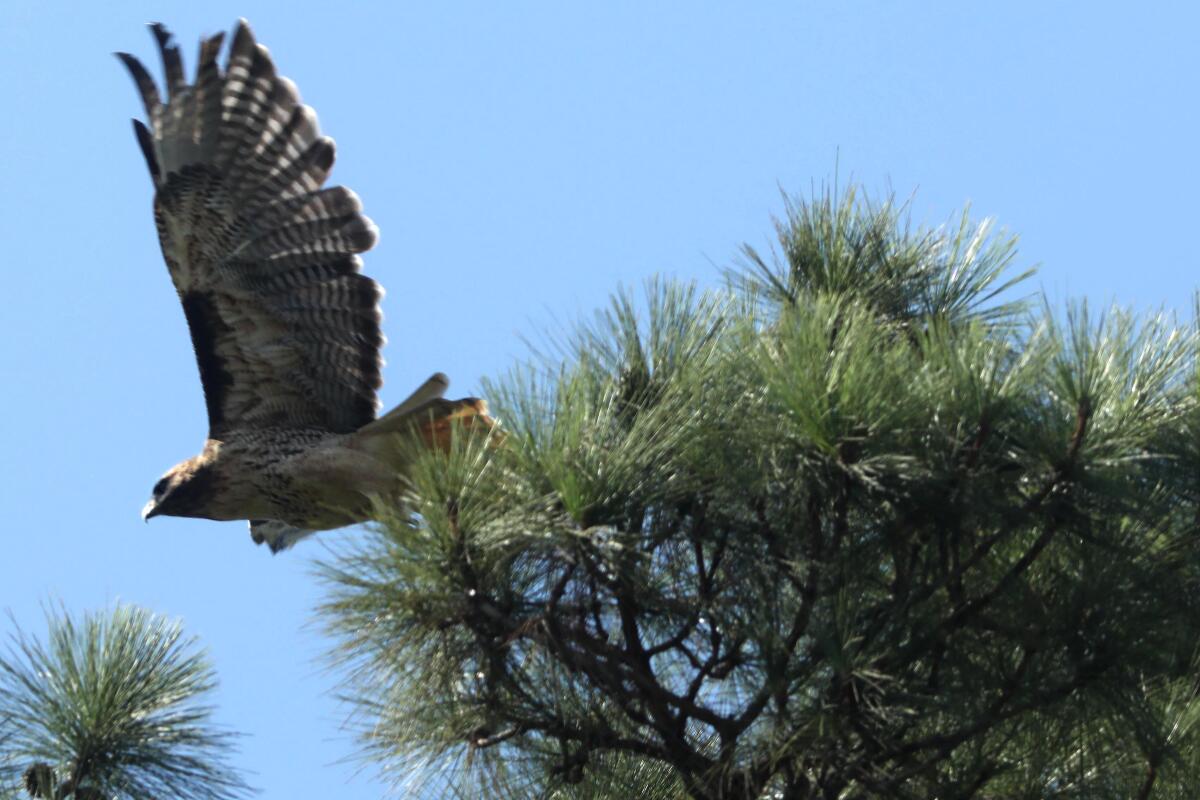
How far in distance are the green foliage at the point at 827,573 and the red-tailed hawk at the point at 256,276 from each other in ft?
7.43

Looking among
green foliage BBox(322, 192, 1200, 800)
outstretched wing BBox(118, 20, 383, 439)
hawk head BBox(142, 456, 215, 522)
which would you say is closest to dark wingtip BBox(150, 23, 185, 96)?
outstretched wing BBox(118, 20, 383, 439)

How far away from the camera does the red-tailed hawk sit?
512cm

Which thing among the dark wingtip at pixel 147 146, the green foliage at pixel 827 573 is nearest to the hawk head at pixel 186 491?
the dark wingtip at pixel 147 146

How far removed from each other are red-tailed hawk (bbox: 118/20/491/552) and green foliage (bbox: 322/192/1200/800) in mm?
2266

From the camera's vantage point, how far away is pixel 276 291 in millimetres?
5234

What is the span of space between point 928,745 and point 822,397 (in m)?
0.59

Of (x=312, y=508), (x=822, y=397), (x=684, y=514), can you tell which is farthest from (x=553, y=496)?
(x=312, y=508)

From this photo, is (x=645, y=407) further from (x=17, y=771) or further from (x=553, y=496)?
(x=17, y=771)

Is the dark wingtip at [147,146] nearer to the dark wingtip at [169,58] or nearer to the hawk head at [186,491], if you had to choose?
the dark wingtip at [169,58]

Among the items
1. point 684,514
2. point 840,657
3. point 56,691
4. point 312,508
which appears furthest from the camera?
point 312,508

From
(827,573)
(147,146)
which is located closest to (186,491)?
(147,146)

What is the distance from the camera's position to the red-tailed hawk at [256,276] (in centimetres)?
512

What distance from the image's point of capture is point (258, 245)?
17.2 feet

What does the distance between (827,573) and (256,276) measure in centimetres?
293
